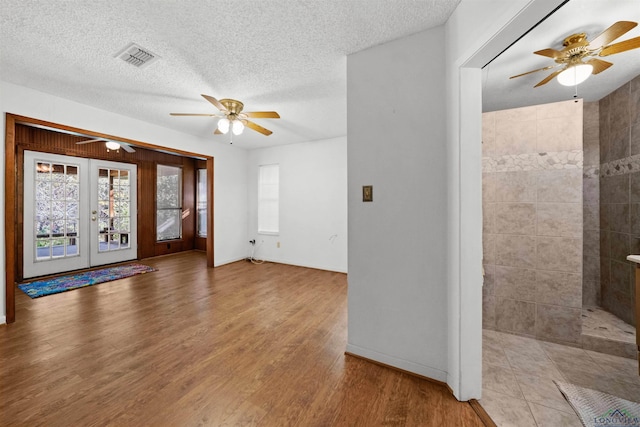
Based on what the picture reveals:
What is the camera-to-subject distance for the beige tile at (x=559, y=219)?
2.25 metres

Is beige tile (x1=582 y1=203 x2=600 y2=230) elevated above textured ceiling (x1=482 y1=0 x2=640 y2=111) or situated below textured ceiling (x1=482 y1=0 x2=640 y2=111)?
below

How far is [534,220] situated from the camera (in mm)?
2393

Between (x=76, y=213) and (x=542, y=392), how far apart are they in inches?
267

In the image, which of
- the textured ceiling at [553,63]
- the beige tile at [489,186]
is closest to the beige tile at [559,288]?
the beige tile at [489,186]

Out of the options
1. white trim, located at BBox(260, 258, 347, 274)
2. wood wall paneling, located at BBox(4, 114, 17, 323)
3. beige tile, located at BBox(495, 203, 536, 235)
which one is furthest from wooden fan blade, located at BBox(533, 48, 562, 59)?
wood wall paneling, located at BBox(4, 114, 17, 323)

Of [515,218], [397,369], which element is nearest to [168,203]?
[397,369]

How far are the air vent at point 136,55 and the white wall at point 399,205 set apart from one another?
67.1 inches

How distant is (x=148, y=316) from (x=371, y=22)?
3.51 metres

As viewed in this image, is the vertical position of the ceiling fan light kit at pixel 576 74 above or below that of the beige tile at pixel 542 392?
above

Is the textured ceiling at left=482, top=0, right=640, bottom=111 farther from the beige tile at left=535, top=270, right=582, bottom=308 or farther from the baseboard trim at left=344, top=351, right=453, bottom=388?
the baseboard trim at left=344, top=351, right=453, bottom=388

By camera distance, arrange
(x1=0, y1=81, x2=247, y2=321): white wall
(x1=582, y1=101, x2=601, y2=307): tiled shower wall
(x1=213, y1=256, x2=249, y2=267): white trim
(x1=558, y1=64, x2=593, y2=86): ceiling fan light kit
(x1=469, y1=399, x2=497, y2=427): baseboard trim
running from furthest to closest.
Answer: (x1=213, y1=256, x2=249, y2=267): white trim
(x1=582, y1=101, x2=601, y2=307): tiled shower wall
(x1=0, y1=81, x2=247, y2=321): white wall
(x1=558, y1=64, x2=593, y2=86): ceiling fan light kit
(x1=469, y1=399, x2=497, y2=427): baseboard trim

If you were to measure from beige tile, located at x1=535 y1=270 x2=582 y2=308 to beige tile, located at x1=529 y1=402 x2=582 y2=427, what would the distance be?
3.61 feet

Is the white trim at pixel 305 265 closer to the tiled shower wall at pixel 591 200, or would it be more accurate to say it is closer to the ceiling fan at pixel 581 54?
the tiled shower wall at pixel 591 200

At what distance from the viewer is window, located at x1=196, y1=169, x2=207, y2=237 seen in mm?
6758
